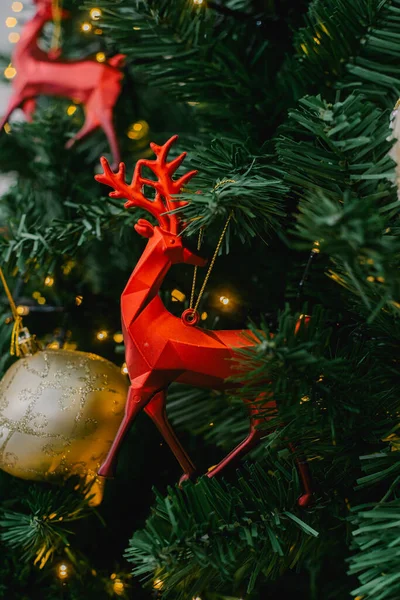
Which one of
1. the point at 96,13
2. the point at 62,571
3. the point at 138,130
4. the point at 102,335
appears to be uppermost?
the point at 96,13

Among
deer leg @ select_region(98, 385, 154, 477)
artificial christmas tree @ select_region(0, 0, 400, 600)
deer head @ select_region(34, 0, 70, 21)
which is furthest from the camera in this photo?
deer head @ select_region(34, 0, 70, 21)

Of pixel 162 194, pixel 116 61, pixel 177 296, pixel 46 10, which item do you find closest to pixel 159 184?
pixel 162 194

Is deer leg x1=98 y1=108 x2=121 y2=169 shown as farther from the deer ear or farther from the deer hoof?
the deer hoof

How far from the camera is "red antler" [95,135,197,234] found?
0.41 metres

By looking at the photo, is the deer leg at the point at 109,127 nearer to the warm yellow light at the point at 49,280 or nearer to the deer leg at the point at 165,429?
the warm yellow light at the point at 49,280

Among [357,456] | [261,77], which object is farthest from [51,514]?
[261,77]

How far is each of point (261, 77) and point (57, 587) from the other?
1.55 feet

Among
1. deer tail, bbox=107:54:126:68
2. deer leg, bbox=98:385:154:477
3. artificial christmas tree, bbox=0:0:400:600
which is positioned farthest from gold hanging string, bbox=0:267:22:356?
deer tail, bbox=107:54:126:68

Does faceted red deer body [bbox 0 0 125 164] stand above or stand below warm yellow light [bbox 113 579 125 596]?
above

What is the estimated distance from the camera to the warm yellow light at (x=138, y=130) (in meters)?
0.67

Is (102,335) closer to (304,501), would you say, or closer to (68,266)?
(68,266)

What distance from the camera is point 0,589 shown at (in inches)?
20.5

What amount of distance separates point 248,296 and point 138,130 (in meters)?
0.27

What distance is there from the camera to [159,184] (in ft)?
1.35
